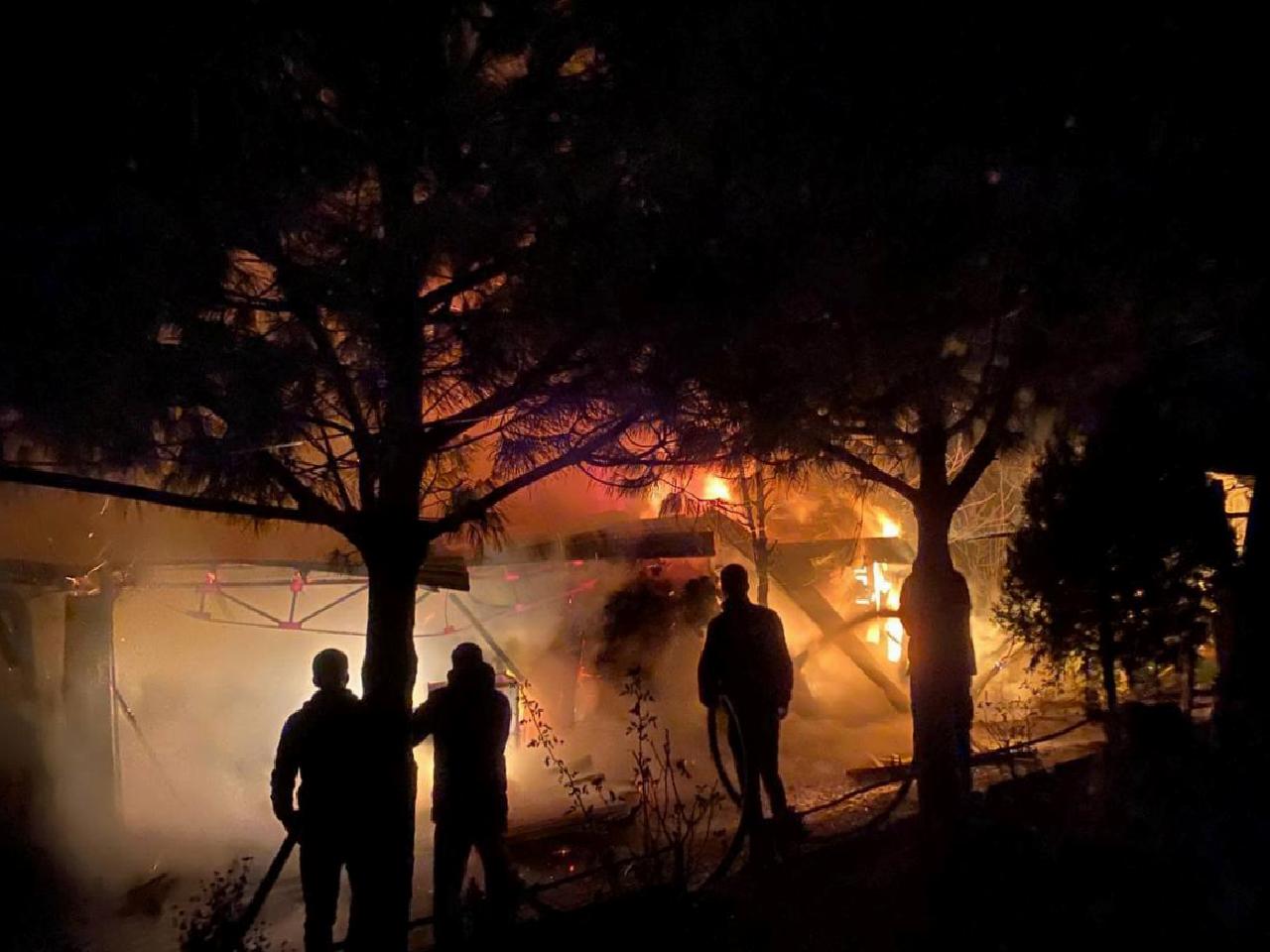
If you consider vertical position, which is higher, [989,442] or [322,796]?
[989,442]

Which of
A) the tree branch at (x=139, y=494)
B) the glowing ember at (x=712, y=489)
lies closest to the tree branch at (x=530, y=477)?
the tree branch at (x=139, y=494)

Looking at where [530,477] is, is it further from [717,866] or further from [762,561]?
[762,561]

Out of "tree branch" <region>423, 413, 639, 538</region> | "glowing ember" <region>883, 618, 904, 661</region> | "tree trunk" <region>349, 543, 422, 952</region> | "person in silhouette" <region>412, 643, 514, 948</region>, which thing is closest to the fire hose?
"tree trunk" <region>349, 543, 422, 952</region>

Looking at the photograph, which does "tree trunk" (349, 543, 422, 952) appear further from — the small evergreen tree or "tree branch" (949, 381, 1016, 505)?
the small evergreen tree

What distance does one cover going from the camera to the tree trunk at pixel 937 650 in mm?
6455

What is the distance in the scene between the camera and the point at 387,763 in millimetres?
4969

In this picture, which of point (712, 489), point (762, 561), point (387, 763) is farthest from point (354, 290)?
point (712, 489)

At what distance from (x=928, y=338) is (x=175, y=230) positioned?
3887mm

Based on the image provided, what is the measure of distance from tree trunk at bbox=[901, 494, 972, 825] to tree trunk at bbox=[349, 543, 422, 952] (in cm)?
380

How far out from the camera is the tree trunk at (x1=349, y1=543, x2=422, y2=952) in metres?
4.92

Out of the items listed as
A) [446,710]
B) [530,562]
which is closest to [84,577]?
[530,562]

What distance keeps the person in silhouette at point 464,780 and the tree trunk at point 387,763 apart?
0.29 meters

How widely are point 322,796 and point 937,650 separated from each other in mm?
4553

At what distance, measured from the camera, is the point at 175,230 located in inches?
157
